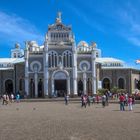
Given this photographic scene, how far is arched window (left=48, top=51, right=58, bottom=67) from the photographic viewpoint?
265 feet

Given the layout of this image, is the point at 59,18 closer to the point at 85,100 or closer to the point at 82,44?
the point at 82,44

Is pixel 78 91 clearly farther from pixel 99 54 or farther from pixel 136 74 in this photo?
pixel 99 54

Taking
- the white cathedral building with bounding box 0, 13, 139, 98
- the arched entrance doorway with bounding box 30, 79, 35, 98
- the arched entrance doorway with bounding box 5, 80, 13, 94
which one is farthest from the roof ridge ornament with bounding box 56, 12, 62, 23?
the arched entrance doorway with bounding box 5, 80, 13, 94

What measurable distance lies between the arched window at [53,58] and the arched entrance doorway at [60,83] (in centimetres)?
198

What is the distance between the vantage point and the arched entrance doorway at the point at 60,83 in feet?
263

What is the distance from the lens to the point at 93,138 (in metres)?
15.1

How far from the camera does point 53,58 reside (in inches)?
3189

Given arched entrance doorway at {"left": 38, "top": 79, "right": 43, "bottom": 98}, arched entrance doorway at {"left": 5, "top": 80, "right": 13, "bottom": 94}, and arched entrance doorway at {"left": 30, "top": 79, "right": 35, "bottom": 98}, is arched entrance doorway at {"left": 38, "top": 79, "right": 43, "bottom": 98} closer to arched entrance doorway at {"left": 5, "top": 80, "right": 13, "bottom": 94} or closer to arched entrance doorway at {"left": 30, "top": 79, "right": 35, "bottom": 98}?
arched entrance doorway at {"left": 30, "top": 79, "right": 35, "bottom": 98}

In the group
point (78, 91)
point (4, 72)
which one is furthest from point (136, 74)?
point (4, 72)

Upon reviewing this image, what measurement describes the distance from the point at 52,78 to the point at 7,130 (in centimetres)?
6222

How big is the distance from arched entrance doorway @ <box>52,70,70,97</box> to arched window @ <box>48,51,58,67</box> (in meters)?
1.98

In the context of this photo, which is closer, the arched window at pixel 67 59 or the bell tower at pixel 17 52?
the arched window at pixel 67 59

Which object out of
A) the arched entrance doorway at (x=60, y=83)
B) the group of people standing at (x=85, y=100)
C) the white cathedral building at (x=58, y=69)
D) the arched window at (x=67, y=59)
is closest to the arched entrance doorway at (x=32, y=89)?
the white cathedral building at (x=58, y=69)

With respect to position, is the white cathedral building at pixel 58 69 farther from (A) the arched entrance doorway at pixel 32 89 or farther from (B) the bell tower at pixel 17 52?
(B) the bell tower at pixel 17 52
